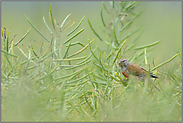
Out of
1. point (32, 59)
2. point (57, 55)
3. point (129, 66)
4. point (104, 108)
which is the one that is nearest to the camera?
point (104, 108)

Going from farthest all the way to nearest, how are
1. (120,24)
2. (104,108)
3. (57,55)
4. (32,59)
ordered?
(120,24), (57,55), (32,59), (104,108)

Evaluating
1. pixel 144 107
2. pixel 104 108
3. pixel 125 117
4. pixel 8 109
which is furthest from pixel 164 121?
pixel 8 109

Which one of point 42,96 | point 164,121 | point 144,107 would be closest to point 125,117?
point 144,107

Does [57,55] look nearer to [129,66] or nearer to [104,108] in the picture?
[104,108]

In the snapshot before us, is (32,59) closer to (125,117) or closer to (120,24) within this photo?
(125,117)

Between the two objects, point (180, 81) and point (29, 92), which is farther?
point (180, 81)

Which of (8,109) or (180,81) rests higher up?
(180,81)

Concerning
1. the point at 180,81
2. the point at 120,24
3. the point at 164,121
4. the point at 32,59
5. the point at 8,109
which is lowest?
the point at 164,121

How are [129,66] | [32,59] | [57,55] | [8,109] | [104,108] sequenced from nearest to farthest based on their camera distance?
1. [8,109]
2. [104,108]
3. [32,59]
4. [57,55]
5. [129,66]

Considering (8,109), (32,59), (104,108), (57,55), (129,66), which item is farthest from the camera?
(129,66)

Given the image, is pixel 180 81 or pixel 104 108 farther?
pixel 180 81
